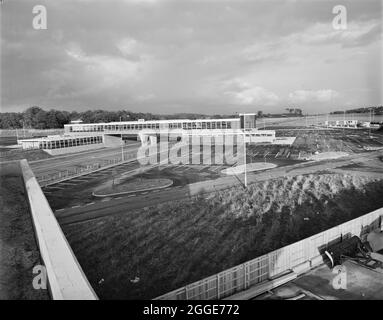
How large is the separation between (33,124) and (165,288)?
151 meters

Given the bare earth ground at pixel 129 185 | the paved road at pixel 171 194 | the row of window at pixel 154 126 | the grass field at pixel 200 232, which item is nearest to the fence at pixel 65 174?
the bare earth ground at pixel 129 185

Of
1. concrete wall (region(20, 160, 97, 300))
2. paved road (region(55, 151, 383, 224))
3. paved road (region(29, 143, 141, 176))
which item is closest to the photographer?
concrete wall (region(20, 160, 97, 300))

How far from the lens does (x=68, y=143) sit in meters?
68.6

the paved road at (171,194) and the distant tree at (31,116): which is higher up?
the distant tree at (31,116)

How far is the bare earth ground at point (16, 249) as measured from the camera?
16219 millimetres

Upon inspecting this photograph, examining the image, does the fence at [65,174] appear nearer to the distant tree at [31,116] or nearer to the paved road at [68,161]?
the paved road at [68,161]

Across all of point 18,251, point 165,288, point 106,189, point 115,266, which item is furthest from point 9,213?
point 165,288

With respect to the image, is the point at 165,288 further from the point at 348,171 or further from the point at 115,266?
the point at 348,171

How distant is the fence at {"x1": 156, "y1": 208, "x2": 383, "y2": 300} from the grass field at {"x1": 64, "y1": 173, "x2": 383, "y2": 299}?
6.09 metres

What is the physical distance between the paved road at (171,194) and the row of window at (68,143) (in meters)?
41.3

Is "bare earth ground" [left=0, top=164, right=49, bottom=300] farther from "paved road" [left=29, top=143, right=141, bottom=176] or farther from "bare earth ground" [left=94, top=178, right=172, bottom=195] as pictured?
"paved road" [left=29, top=143, right=141, bottom=176]

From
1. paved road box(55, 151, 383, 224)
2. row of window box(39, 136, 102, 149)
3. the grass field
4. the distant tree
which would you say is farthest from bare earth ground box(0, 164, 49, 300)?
the distant tree

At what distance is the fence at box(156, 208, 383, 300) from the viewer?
11.3 meters
